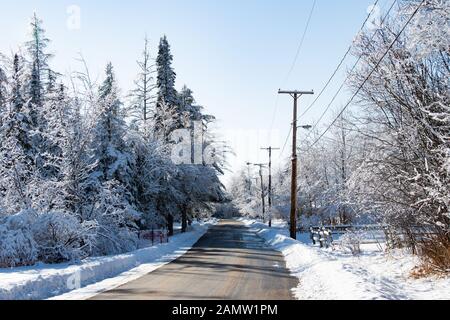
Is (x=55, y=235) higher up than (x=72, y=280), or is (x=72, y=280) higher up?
(x=55, y=235)

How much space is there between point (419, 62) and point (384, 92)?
5.59 ft

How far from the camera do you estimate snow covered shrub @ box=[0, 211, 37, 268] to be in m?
15.8

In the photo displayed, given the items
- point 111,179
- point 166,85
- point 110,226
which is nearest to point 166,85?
point 166,85

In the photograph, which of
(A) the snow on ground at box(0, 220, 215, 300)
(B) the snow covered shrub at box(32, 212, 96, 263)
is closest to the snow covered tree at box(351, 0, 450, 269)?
(A) the snow on ground at box(0, 220, 215, 300)

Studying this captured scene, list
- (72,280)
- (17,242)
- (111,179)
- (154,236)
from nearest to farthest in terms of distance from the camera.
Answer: (72,280)
(17,242)
(111,179)
(154,236)

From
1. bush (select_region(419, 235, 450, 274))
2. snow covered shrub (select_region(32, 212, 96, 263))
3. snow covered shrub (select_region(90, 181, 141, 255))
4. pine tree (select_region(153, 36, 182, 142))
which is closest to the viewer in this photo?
bush (select_region(419, 235, 450, 274))

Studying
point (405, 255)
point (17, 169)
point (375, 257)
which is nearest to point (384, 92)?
point (405, 255)

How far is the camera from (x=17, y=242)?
1600 centimetres

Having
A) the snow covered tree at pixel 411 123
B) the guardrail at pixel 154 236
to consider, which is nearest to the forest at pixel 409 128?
the snow covered tree at pixel 411 123

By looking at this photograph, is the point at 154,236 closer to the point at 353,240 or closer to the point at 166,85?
the point at 353,240

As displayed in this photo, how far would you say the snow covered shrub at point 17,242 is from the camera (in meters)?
15.8

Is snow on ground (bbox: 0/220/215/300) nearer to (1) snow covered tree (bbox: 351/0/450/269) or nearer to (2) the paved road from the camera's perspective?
(2) the paved road

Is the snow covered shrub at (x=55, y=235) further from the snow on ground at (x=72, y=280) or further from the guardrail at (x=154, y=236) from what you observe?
the guardrail at (x=154, y=236)
